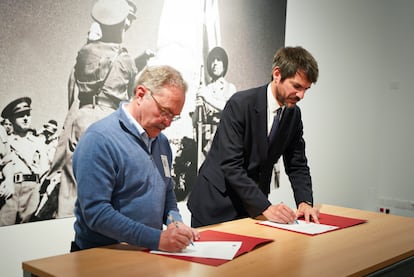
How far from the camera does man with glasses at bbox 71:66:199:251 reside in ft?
5.93

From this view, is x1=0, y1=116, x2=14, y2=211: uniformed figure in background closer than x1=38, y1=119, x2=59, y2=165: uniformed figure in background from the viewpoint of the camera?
Yes

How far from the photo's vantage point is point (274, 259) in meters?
1.87

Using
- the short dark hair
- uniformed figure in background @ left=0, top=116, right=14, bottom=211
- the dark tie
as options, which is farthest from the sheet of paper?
uniformed figure in background @ left=0, top=116, right=14, bottom=211

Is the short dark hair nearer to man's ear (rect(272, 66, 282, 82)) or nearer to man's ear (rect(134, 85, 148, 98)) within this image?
man's ear (rect(272, 66, 282, 82))

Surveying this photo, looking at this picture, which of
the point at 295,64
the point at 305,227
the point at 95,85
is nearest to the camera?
the point at 305,227

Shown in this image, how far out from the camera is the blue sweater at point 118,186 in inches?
71.0

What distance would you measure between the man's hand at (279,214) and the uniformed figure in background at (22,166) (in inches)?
49.1

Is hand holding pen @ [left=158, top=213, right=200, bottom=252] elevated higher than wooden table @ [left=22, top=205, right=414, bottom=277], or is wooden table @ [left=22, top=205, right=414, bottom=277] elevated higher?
hand holding pen @ [left=158, top=213, right=200, bottom=252]

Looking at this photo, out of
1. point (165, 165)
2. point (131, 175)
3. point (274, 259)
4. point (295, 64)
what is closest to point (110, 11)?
point (295, 64)

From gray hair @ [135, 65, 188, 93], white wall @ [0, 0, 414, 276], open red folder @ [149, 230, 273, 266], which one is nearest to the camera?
open red folder @ [149, 230, 273, 266]

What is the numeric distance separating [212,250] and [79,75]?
4.81ft

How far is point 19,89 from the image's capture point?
8.68 feet

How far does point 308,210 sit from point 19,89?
64.2 inches

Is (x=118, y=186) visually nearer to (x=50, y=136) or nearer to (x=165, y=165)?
(x=165, y=165)
